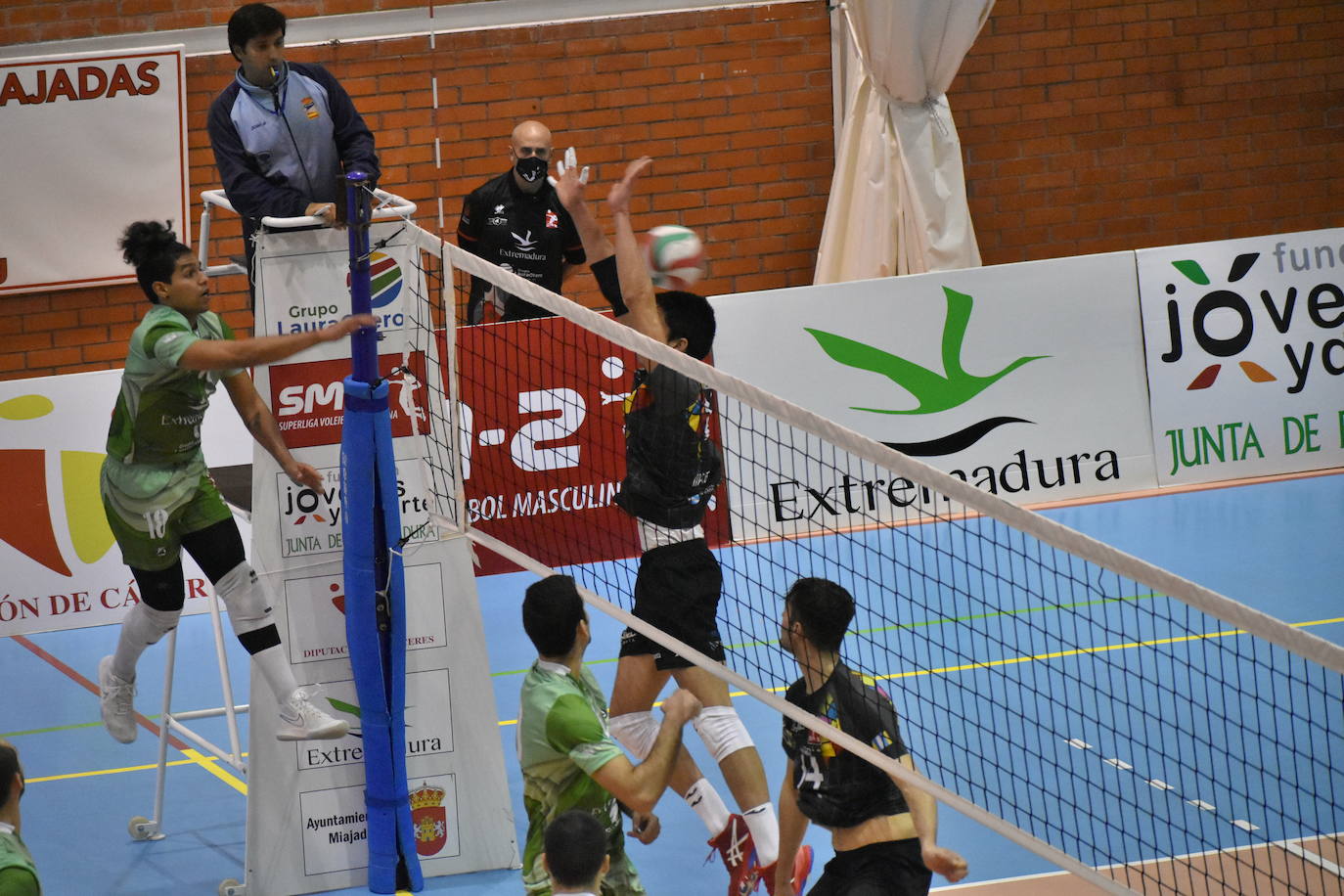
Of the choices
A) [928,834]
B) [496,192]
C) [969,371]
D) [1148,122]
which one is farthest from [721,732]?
[1148,122]

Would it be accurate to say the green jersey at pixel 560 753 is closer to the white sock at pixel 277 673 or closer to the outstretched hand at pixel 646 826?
the outstretched hand at pixel 646 826

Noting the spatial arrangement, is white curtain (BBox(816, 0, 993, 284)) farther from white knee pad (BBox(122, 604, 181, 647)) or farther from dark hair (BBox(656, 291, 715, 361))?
white knee pad (BBox(122, 604, 181, 647))

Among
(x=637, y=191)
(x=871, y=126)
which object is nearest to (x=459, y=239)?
(x=637, y=191)

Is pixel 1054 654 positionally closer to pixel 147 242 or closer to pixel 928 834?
pixel 928 834

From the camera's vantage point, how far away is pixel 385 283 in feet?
18.0

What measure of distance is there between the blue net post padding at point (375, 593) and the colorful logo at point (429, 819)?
165mm

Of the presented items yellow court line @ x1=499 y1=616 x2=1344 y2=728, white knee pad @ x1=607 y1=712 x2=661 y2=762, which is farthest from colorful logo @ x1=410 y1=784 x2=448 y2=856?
→ yellow court line @ x1=499 y1=616 x2=1344 y2=728

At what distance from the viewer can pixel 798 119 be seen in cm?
1291

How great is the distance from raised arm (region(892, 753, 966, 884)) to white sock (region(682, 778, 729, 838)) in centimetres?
119

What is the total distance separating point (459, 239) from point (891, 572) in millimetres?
3985

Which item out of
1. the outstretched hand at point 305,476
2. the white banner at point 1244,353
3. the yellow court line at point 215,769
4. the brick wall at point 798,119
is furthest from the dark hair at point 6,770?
the white banner at point 1244,353

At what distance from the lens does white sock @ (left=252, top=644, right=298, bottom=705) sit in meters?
5.29

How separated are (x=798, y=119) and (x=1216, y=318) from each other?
13.7 feet

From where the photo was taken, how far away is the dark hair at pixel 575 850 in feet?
11.4
